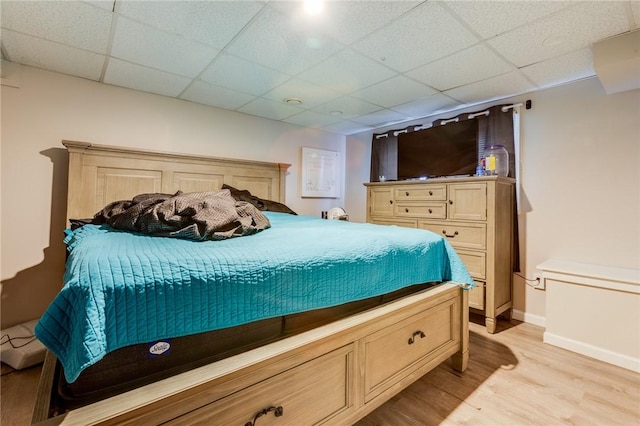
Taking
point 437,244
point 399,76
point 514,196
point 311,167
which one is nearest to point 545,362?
point 437,244

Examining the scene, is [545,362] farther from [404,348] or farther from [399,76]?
[399,76]

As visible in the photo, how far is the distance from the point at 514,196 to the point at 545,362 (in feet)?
4.88

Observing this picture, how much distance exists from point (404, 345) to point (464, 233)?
1628mm

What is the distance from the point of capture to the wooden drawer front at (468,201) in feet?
8.46

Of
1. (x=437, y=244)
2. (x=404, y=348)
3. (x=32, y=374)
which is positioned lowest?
(x=32, y=374)

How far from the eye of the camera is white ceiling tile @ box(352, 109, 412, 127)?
11.5 feet

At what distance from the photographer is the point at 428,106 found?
10.6 ft

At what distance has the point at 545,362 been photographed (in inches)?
80.0

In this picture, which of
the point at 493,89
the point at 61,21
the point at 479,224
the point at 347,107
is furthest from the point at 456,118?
the point at 61,21

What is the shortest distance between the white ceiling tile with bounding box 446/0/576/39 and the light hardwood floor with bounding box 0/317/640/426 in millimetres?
2159

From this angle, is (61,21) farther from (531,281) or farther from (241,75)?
(531,281)

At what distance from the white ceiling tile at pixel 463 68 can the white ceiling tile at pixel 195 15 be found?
4.57 ft

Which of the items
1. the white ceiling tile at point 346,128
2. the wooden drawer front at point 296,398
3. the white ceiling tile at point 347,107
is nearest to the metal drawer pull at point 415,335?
the wooden drawer front at point 296,398

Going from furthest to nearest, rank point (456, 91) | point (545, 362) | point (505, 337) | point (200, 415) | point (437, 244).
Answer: point (456, 91) < point (505, 337) < point (545, 362) < point (437, 244) < point (200, 415)
